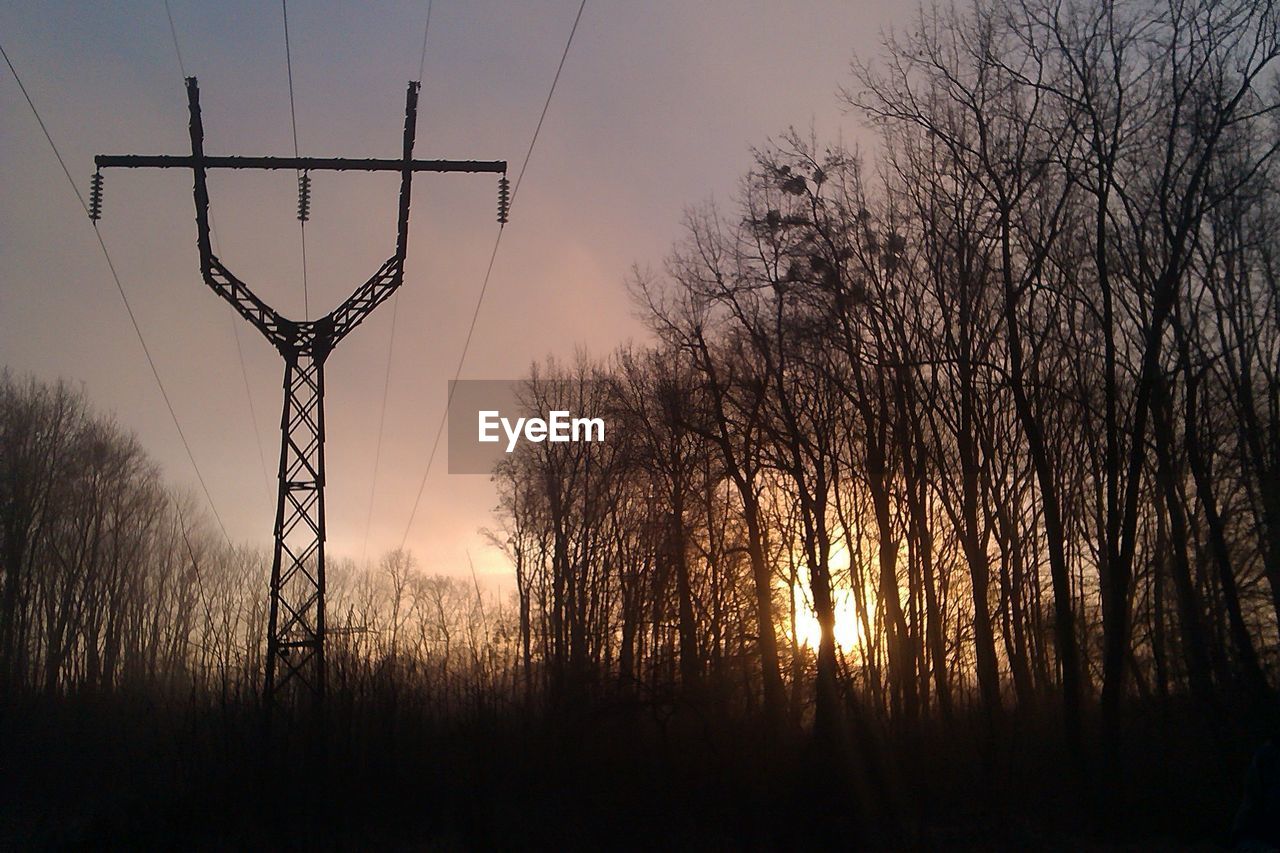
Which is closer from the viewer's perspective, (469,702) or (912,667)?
(469,702)

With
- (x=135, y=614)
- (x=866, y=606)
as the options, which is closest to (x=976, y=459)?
(x=866, y=606)

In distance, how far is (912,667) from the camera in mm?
32438

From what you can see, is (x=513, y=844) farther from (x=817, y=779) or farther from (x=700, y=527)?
(x=700, y=527)

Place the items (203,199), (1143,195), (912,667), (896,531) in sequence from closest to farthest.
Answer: (203,199)
(1143,195)
(912,667)
(896,531)

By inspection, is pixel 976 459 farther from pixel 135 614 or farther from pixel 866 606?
pixel 135 614

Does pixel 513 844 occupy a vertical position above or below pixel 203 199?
below

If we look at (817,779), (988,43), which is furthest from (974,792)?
(988,43)

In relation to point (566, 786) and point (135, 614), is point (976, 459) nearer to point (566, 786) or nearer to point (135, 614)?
point (566, 786)

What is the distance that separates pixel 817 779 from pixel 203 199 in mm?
19192

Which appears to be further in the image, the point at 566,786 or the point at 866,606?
the point at 866,606

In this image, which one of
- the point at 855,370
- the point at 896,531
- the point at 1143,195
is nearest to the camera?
the point at 1143,195

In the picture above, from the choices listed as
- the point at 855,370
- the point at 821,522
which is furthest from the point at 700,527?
the point at 855,370

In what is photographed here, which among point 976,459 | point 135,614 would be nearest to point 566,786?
point 976,459

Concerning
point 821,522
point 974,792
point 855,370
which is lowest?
point 974,792
